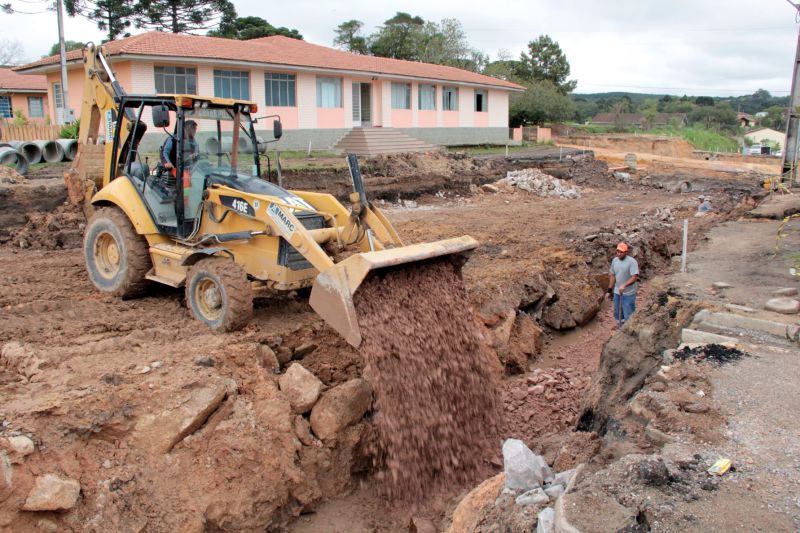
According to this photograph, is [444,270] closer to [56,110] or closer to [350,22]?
[56,110]

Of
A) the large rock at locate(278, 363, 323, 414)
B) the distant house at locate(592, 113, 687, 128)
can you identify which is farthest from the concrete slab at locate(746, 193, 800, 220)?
the distant house at locate(592, 113, 687, 128)

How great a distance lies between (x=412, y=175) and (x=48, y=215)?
1209 cm

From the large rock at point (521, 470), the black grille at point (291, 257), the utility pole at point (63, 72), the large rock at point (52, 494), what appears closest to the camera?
the large rock at point (521, 470)

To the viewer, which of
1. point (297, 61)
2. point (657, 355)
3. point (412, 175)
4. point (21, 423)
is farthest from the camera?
point (297, 61)

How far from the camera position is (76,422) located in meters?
5.57

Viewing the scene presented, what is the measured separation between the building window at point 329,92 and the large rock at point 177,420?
81.1ft

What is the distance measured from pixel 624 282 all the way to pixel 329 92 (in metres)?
22.5

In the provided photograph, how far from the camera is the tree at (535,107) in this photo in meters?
49.1

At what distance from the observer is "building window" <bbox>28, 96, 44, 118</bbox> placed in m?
36.7

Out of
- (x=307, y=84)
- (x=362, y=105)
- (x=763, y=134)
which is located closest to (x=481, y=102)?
(x=362, y=105)

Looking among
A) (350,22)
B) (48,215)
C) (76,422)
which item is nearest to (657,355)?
(76,422)

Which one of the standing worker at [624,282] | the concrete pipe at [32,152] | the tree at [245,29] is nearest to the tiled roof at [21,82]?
the tree at [245,29]

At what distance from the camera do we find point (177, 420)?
5.91 meters

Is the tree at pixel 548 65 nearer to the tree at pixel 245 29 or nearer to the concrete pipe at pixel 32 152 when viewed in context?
the tree at pixel 245 29
